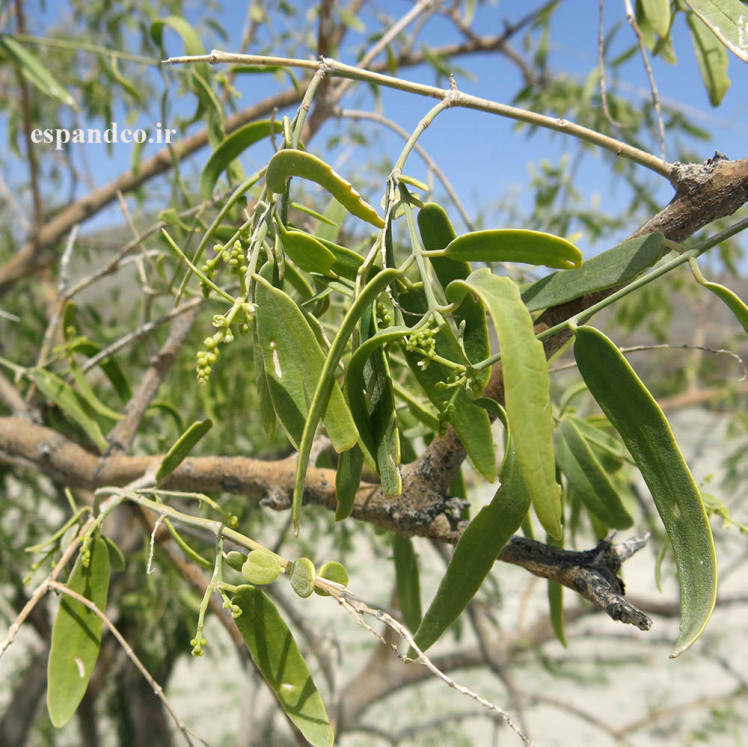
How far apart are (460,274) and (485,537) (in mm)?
110

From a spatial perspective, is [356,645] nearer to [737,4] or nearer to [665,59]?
[665,59]

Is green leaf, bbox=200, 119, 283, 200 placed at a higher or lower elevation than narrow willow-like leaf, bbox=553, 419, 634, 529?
higher

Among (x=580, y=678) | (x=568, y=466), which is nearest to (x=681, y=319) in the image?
(x=580, y=678)

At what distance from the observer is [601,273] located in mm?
263

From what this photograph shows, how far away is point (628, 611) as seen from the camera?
0.90 ft

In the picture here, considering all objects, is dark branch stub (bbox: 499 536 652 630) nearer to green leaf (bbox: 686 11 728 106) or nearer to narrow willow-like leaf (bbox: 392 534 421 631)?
narrow willow-like leaf (bbox: 392 534 421 631)

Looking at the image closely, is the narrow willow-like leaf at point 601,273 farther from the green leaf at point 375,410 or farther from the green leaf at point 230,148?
the green leaf at point 230,148

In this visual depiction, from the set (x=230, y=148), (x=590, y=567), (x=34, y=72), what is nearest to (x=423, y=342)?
(x=590, y=567)

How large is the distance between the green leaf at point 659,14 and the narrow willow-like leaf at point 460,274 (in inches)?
12.6

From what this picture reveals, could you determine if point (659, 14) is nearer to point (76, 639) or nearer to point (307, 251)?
point (307, 251)

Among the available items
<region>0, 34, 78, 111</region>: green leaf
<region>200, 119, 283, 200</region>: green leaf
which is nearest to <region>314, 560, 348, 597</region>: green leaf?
<region>200, 119, 283, 200</region>: green leaf

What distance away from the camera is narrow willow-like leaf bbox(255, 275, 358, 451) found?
0.26 meters

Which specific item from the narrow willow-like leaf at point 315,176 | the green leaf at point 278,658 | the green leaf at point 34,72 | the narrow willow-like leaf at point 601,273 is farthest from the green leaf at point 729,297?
the green leaf at point 34,72

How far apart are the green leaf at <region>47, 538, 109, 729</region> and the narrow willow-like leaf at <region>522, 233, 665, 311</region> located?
11.0 inches
